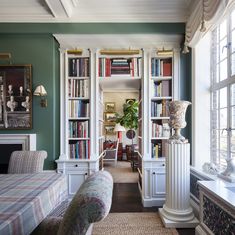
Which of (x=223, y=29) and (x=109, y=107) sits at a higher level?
(x=223, y=29)

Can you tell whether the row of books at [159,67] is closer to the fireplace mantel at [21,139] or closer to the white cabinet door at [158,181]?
the white cabinet door at [158,181]

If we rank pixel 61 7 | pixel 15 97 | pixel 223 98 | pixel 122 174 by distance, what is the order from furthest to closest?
pixel 122 174
pixel 15 97
pixel 61 7
pixel 223 98

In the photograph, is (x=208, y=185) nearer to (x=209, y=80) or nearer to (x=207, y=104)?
(x=207, y=104)

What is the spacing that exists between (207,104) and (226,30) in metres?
0.97

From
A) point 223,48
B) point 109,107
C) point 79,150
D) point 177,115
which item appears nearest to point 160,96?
point 177,115

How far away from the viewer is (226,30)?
8.26ft

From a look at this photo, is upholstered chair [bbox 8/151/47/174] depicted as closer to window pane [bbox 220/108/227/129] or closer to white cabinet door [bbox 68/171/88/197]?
white cabinet door [bbox 68/171/88/197]

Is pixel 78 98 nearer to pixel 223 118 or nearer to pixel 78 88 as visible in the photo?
pixel 78 88

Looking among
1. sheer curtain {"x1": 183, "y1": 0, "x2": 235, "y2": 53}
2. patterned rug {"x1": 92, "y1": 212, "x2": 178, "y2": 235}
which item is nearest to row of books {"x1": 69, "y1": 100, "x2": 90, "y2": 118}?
patterned rug {"x1": 92, "y1": 212, "x2": 178, "y2": 235}

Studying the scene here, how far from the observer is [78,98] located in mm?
3332

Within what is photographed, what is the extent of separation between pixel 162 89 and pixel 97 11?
1.52 metres

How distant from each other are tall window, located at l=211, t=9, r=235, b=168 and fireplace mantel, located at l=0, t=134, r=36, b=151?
8.60 feet

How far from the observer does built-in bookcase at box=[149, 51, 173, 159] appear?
331 cm

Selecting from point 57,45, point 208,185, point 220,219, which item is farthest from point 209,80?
point 57,45
